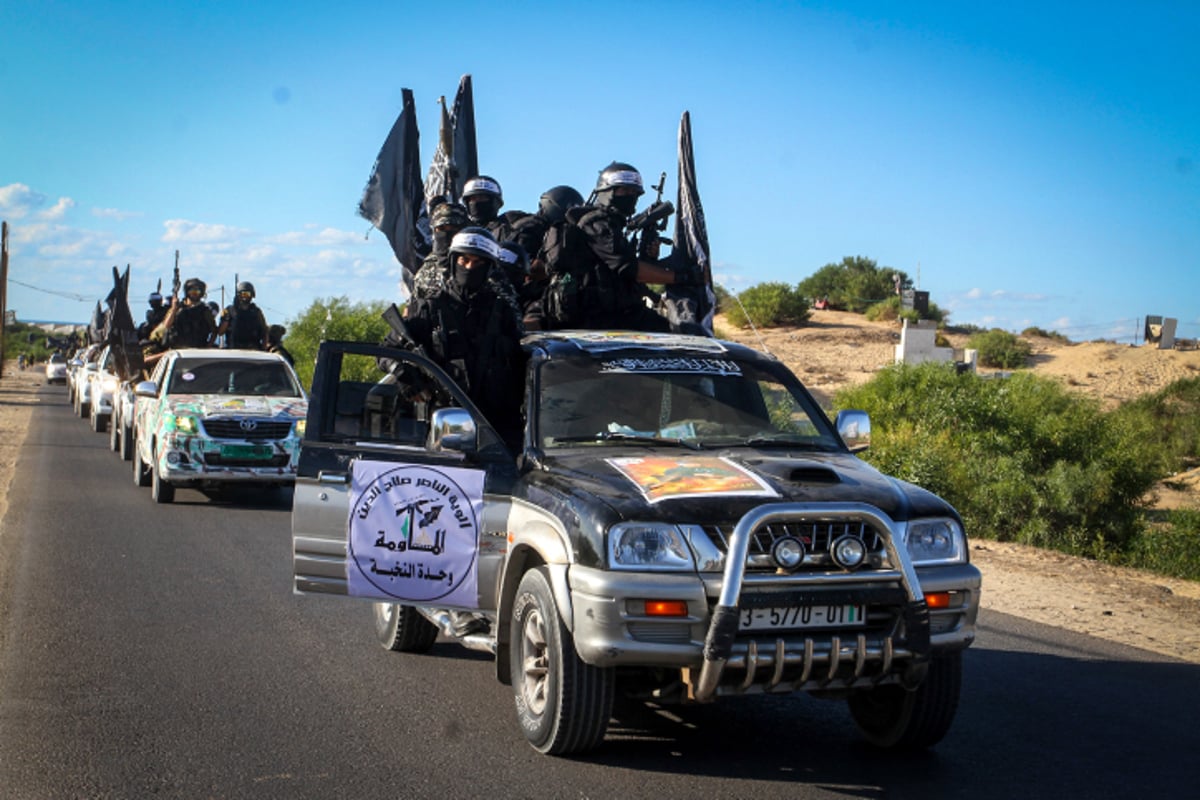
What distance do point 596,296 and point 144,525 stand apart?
20.9 feet

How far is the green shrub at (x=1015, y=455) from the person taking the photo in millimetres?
15422

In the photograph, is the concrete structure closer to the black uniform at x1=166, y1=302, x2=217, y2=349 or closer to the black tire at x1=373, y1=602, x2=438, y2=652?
the black uniform at x1=166, y1=302, x2=217, y2=349

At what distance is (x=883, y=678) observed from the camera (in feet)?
15.6

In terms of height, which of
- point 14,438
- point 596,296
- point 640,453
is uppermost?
point 596,296

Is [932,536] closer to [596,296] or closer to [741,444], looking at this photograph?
[741,444]

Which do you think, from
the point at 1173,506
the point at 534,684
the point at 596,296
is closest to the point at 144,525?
the point at 596,296

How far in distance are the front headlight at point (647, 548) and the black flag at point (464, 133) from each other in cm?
882

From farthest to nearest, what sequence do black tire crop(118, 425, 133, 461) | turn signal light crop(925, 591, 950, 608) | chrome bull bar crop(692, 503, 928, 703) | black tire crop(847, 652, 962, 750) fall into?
black tire crop(118, 425, 133, 461)
black tire crop(847, 652, 962, 750)
turn signal light crop(925, 591, 950, 608)
chrome bull bar crop(692, 503, 928, 703)

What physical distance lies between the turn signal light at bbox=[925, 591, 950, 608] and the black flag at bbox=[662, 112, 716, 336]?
453 centimetres

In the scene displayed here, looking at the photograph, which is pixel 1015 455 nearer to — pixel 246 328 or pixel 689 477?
pixel 246 328

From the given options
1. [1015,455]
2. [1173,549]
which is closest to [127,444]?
[1015,455]

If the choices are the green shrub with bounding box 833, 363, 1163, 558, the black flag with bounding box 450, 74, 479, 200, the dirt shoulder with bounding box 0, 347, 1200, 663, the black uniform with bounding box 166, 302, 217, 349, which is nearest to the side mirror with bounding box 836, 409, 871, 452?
the dirt shoulder with bounding box 0, 347, 1200, 663

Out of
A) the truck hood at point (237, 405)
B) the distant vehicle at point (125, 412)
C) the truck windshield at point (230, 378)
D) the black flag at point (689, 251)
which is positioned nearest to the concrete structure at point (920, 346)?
the distant vehicle at point (125, 412)

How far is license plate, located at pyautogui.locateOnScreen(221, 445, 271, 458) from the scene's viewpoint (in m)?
13.8
